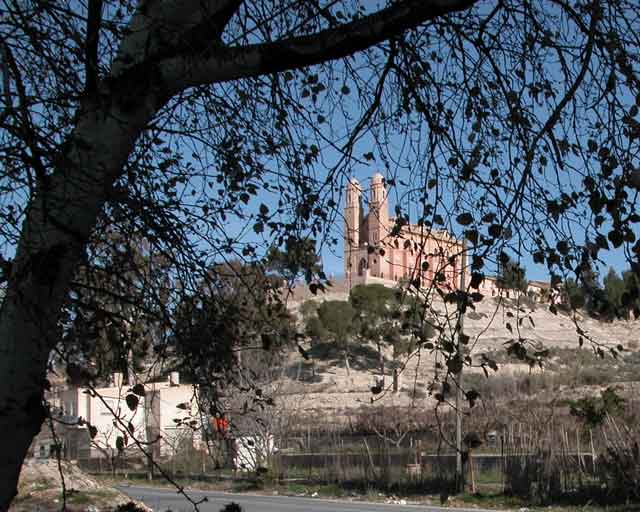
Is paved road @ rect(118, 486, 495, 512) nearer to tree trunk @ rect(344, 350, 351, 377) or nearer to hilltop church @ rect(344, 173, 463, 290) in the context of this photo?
hilltop church @ rect(344, 173, 463, 290)

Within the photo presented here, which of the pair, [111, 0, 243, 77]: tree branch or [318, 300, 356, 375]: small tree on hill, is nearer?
[111, 0, 243, 77]: tree branch

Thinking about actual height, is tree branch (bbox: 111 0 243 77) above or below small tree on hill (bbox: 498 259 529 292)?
above

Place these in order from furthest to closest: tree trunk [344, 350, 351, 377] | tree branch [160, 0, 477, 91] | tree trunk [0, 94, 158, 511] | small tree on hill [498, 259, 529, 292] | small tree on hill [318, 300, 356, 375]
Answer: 1. small tree on hill [318, 300, 356, 375]
2. tree trunk [344, 350, 351, 377]
3. small tree on hill [498, 259, 529, 292]
4. tree branch [160, 0, 477, 91]
5. tree trunk [0, 94, 158, 511]

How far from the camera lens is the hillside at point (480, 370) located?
3856 centimetres

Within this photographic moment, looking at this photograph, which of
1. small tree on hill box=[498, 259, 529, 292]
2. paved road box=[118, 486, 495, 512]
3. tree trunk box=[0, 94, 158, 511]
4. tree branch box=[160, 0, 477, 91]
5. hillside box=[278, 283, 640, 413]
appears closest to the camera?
tree trunk box=[0, 94, 158, 511]

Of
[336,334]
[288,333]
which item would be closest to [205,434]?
[288,333]

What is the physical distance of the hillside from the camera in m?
38.6

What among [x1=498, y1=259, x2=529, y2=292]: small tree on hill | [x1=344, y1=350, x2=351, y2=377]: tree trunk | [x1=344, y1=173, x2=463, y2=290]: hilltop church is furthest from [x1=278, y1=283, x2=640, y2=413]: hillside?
[x1=498, y1=259, x2=529, y2=292]: small tree on hill

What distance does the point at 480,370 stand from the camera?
4909 centimetres

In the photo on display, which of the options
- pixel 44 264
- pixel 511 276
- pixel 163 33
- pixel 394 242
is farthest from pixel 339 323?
pixel 44 264

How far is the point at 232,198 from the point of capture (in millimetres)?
6238

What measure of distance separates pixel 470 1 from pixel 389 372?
47.6 meters

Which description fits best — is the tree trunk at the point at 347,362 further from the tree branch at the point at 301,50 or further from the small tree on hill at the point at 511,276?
the tree branch at the point at 301,50

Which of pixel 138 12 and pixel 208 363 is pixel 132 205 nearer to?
pixel 138 12
